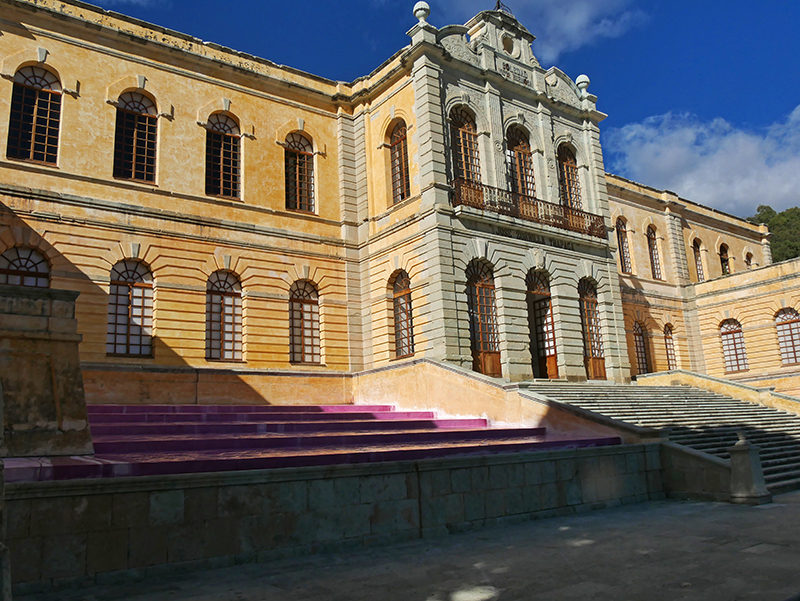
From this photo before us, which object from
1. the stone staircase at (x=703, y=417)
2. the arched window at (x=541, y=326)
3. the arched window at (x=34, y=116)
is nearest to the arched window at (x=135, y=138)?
the arched window at (x=34, y=116)

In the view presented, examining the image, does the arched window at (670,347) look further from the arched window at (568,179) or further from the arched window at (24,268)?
the arched window at (24,268)

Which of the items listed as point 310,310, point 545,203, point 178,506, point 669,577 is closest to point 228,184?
point 310,310

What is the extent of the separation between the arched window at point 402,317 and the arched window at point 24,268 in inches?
368

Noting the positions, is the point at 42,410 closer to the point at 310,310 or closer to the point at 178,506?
the point at 178,506

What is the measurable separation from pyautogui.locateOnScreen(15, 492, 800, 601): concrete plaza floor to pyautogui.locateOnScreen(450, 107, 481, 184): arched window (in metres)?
13.2

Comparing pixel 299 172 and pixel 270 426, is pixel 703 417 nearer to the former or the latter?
pixel 270 426

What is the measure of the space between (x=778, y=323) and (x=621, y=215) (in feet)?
26.8

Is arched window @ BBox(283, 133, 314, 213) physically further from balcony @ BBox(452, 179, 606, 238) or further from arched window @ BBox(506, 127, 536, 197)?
arched window @ BBox(506, 127, 536, 197)

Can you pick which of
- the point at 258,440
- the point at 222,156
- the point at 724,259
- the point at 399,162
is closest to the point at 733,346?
the point at 724,259

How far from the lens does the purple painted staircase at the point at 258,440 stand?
7461 mm

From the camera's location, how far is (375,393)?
18781mm

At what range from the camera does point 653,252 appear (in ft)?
105

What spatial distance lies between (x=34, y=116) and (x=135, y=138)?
2.44 metres

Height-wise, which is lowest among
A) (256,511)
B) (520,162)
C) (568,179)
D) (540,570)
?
(540,570)
